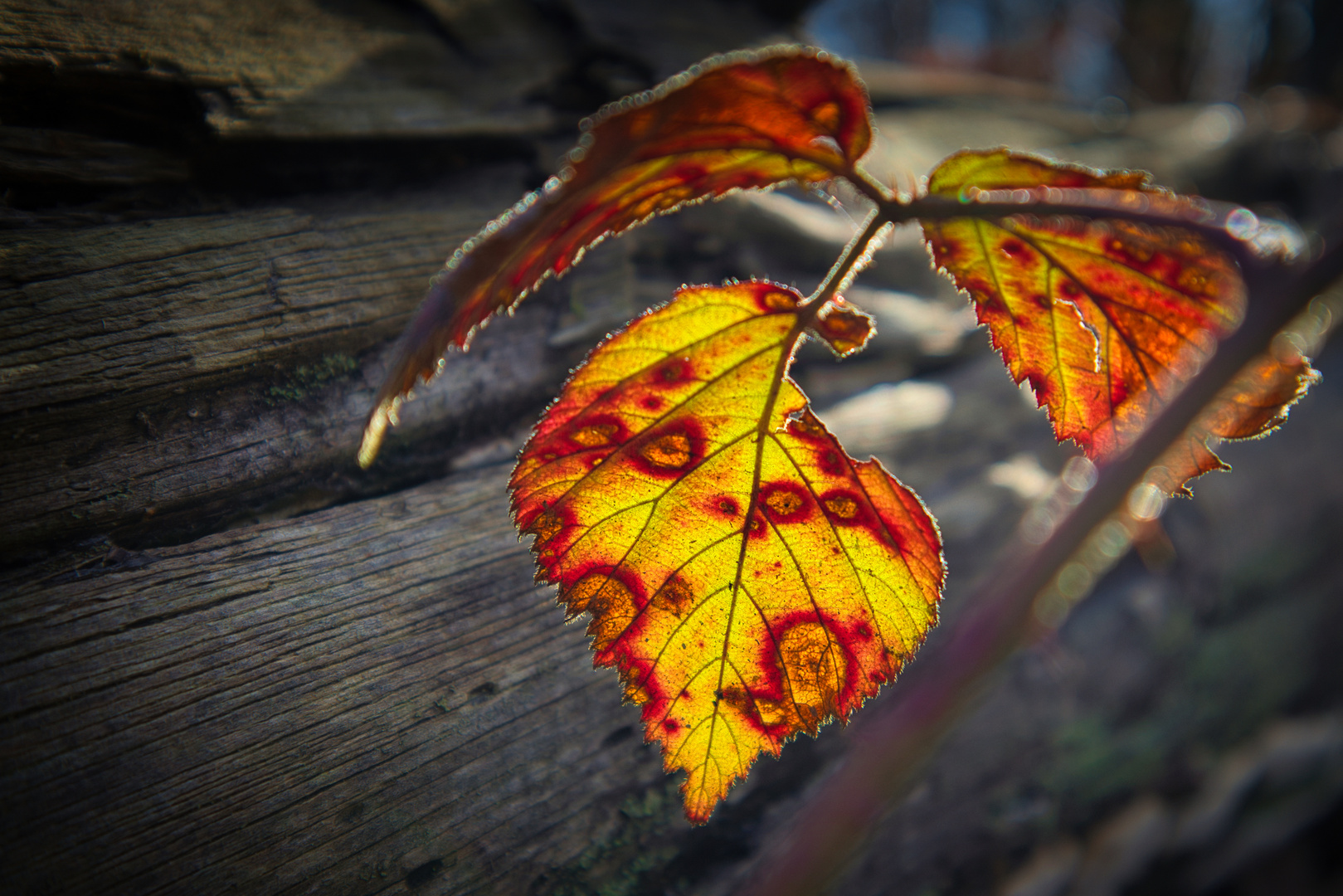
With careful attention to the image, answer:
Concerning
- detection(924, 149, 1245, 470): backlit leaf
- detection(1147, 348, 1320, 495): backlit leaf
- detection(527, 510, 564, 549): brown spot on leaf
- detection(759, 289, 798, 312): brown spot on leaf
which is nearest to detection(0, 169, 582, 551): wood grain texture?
detection(527, 510, 564, 549): brown spot on leaf

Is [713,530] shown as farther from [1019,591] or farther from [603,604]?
[1019,591]

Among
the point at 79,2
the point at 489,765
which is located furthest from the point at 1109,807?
the point at 79,2

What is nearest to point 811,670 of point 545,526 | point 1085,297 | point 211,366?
point 545,526

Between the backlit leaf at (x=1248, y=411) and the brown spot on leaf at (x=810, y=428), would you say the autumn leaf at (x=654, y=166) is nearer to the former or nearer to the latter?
the brown spot on leaf at (x=810, y=428)

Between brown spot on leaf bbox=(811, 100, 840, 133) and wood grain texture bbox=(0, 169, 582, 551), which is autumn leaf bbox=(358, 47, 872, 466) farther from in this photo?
wood grain texture bbox=(0, 169, 582, 551)

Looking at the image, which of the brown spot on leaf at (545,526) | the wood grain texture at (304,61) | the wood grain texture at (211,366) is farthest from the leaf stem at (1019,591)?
the wood grain texture at (304,61)
